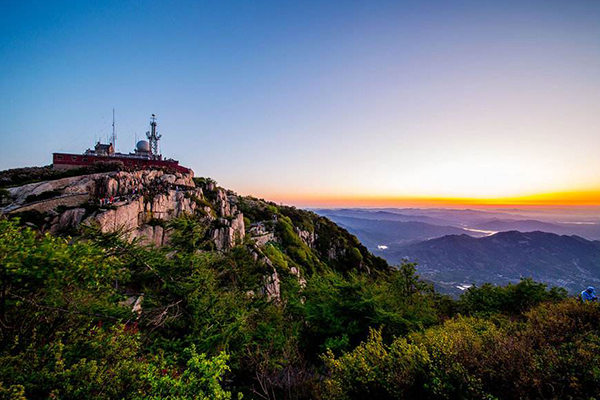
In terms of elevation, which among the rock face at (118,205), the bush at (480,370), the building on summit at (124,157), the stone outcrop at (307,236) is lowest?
the stone outcrop at (307,236)

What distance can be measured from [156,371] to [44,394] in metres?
2.43

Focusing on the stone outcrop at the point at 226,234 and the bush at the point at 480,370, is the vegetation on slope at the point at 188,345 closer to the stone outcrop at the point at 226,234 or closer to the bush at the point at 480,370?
the bush at the point at 480,370

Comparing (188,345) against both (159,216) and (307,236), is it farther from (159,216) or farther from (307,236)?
(307,236)

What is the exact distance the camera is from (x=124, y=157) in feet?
136

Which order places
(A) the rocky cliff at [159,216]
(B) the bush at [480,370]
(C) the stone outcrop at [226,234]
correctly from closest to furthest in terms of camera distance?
(B) the bush at [480,370] < (A) the rocky cliff at [159,216] < (C) the stone outcrop at [226,234]

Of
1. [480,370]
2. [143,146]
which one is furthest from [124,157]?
[480,370]

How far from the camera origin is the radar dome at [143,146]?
48.2 metres

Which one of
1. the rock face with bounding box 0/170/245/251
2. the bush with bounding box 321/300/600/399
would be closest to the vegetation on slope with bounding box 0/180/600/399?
the bush with bounding box 321/300/600/399

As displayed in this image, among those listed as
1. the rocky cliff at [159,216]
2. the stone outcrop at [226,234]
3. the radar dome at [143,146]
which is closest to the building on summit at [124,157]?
the radar dome at [143,146]

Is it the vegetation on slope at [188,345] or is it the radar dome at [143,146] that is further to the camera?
the radar dome at [143,146]

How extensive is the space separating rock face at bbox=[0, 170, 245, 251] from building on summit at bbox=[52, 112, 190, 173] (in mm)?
10983

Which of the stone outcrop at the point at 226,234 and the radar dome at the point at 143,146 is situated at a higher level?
the radar dome at the point at 143,146

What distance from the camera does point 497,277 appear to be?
18500 centimetres

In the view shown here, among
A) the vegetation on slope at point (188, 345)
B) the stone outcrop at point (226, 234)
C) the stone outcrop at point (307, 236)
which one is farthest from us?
the stone outcrop at point (307, 236)
